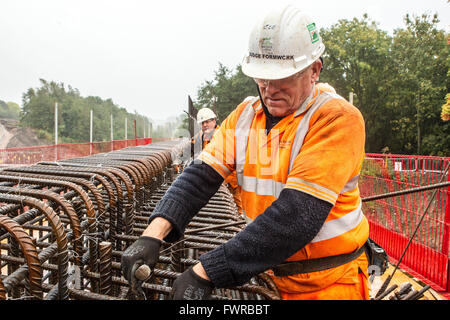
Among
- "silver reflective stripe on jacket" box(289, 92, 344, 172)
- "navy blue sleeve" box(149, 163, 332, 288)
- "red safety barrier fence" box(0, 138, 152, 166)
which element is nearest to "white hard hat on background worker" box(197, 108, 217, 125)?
"silver reflective stripe on jacket" box(289, 92, 344, 172)

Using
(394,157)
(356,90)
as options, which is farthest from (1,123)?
(394,157)

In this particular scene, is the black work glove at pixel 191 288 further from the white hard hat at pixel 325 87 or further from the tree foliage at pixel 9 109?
the tree foliage at pixel 9 109

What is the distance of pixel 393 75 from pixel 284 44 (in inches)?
1151

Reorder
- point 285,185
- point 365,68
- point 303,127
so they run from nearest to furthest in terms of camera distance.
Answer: point 285,185 → point 303,127 → point 365,68

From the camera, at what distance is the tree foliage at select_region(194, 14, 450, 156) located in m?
25.5

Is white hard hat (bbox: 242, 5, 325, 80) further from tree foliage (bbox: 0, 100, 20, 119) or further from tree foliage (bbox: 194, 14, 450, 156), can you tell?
tree foliage (bbox: 0, 100, 20, 119)

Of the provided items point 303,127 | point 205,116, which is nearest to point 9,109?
point 205,116

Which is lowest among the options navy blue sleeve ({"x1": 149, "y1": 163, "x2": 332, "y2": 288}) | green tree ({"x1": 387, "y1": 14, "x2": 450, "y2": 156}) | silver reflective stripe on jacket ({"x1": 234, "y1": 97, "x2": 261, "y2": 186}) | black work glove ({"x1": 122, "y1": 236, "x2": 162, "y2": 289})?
black work glove ({"x1": 122, "y1": 236, "x2": 162, "y2": 289})

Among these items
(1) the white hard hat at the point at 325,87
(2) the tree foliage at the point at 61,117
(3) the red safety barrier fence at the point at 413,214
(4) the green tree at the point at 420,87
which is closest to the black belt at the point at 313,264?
(1) the white hard hat at the point at 325,87

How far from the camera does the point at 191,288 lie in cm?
134

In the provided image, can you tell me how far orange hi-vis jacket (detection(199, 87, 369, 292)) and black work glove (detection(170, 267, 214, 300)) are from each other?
1.74 ft

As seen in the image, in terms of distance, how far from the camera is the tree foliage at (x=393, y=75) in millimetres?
25547

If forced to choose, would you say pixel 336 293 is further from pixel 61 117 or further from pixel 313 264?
pixel 61 117
